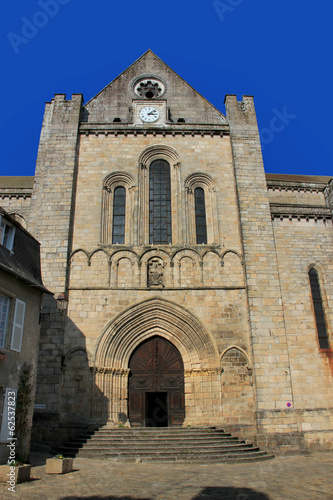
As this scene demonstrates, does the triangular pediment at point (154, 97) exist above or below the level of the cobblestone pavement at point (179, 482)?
above

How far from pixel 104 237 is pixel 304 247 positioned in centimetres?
733

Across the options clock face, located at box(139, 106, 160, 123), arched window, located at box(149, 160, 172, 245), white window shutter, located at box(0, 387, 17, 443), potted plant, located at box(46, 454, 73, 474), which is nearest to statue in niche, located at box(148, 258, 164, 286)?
arched window, located at box(149, 160, 172, 245)

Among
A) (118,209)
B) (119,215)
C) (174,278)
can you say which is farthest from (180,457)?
(118,209)

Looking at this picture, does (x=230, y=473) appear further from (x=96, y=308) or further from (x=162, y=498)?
(x=96, y=308)

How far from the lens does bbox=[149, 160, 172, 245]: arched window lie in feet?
48.3

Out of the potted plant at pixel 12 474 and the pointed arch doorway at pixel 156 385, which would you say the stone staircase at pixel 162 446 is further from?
the potted plant at pixel 12 474

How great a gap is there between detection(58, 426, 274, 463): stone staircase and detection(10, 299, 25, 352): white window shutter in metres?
3.36

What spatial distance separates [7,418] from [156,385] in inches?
209

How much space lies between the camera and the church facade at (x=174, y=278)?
12.1m

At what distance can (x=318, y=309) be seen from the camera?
13.8 m

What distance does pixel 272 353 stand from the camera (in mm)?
12359

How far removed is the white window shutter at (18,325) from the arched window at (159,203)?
6064 mm

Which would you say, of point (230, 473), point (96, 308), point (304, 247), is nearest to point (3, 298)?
point (96, 308)

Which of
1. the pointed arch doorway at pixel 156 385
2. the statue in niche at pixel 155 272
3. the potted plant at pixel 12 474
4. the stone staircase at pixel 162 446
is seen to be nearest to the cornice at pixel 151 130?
the statue in niche at pixel 155 272
